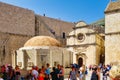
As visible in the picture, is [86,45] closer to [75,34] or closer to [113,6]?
[75,34]

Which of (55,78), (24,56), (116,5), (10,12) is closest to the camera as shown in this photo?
(55,78)

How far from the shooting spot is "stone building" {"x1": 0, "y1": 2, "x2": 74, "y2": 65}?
32219 mm

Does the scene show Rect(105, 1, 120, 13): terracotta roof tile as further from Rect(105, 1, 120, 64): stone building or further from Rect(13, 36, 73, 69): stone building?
Rect(13, 36, 73, 69): stone building

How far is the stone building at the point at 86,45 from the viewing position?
110 feet

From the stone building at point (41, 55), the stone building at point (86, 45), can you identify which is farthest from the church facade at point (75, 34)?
the stone building at point (41, 55)

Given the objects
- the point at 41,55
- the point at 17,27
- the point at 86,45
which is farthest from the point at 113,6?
the point at 41,55

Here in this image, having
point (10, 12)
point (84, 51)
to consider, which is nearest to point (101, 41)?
point (84, 51)

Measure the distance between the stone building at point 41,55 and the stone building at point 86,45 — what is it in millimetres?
12792

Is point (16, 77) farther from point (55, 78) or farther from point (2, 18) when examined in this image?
point (2, 18)

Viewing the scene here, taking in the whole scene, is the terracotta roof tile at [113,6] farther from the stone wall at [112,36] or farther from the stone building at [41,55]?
the stone building at [41,55]

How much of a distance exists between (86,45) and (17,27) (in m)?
10.5

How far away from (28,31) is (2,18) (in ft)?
→ 16.1

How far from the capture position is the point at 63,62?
20219 millimetres

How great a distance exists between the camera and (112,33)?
1158 inches
